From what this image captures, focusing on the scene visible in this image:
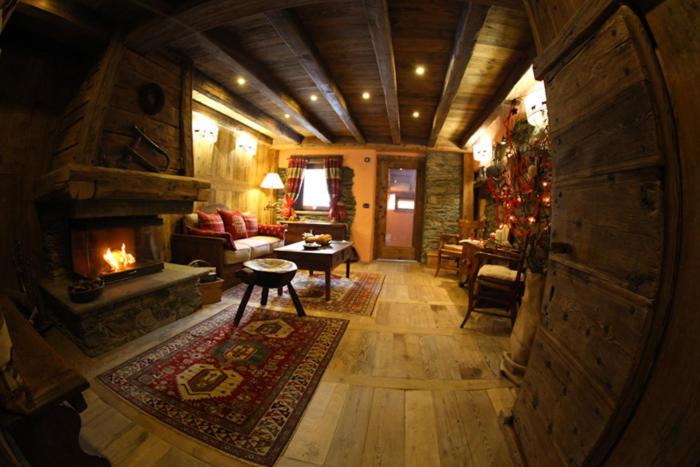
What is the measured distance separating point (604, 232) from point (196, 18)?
8.41ft

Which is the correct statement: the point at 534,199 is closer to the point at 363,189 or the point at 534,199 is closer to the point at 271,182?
the point at 363,189

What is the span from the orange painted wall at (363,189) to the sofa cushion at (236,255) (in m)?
2.58

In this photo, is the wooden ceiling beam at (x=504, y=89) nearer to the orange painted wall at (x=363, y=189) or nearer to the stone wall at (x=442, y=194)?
the stone wall at (x=442, y=194)

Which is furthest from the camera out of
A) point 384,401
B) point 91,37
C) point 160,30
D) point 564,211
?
A: point 91,37

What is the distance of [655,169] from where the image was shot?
2.34 ft

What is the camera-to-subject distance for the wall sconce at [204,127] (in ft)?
12.9

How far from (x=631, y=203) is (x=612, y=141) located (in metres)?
0.22

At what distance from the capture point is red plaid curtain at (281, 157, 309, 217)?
583 centimetres

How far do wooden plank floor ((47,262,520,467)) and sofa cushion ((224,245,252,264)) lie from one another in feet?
2.94

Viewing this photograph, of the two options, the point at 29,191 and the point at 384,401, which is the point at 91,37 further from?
the point at 384,401

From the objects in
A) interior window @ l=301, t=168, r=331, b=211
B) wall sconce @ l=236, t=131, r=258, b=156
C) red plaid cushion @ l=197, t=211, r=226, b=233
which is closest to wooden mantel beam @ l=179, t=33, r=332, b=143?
wall sconce @ l=236, t=131, r=258, b=156

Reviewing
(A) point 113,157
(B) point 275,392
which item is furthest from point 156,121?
(B) point 275,392

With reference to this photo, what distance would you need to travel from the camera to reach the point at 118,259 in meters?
2.42

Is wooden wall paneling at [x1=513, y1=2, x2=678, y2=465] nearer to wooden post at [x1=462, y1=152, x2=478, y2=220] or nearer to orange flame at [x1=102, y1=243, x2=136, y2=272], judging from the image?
orange flame at [x1=102, y1=243, x2=136, y2=272]
